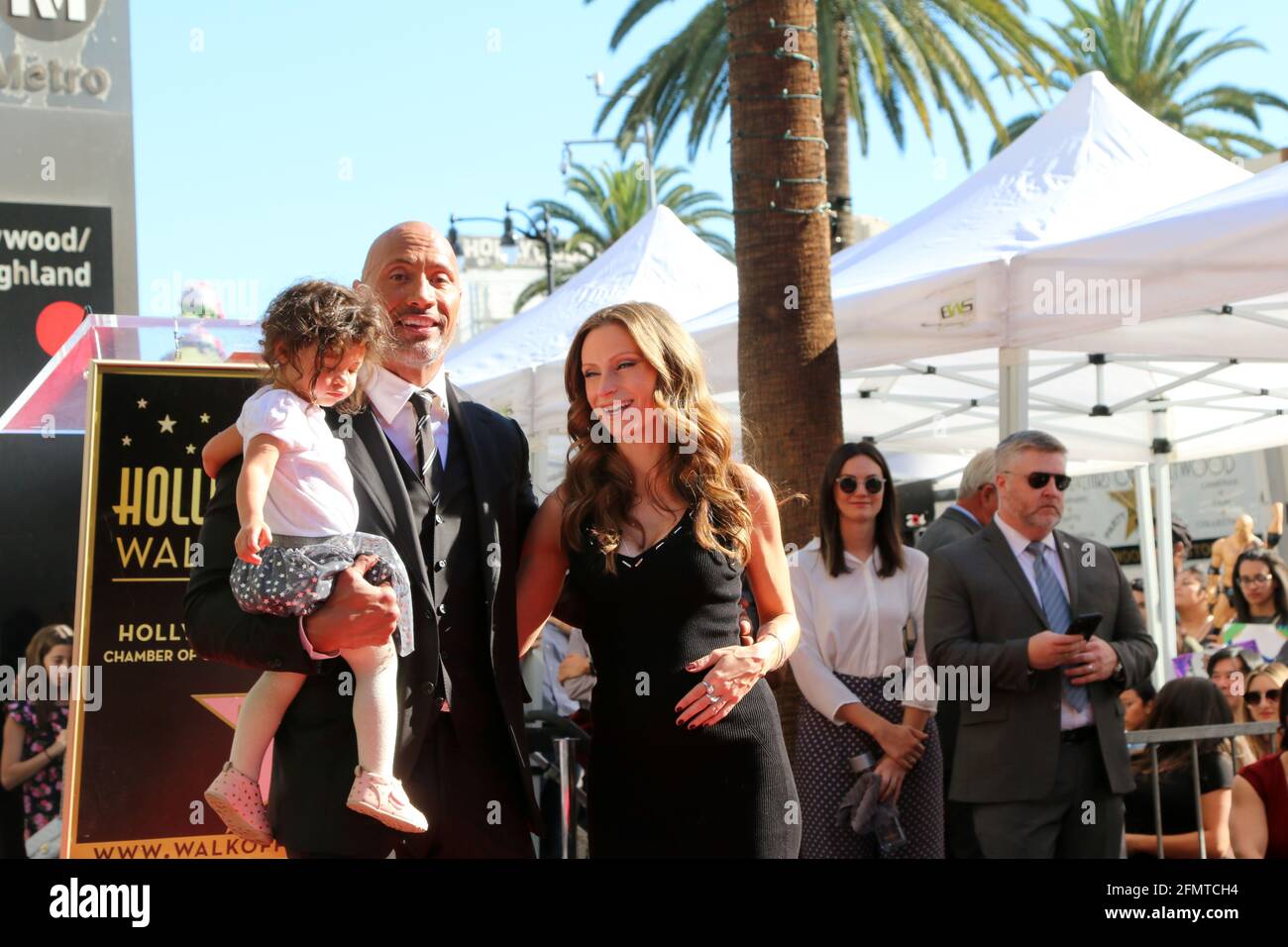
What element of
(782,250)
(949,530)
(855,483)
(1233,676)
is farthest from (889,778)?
(1233,676)

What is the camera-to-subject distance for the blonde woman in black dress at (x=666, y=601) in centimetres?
300

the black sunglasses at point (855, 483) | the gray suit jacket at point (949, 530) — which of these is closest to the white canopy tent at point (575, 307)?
the gray suit jacket at point (949, 530)

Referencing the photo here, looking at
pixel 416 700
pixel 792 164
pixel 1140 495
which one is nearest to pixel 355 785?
pixel 416 700

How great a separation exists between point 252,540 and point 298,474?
18 centimetres

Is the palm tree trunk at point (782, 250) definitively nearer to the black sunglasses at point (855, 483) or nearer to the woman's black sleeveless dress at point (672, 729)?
the black sunglasses at point (855, 483)

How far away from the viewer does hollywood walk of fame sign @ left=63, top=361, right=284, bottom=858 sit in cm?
430

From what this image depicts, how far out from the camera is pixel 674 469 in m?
3.12

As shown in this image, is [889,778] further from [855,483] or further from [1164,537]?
[1164,537]

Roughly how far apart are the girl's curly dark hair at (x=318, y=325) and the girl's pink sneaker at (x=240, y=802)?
77 centimetres

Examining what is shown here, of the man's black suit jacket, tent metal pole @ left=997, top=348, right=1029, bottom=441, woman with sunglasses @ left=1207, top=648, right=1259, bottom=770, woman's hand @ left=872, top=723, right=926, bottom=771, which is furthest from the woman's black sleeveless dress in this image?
woman with sunglasses @ left=1207, top=648, right=1259, bottom=770

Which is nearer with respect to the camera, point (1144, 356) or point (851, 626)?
point (851, 626)

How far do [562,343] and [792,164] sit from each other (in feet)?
13.7

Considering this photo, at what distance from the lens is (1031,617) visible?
Result: 517 centimetres

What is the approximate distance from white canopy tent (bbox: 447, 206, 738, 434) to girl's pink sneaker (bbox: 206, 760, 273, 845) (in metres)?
6.51
